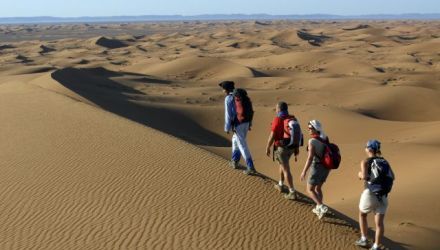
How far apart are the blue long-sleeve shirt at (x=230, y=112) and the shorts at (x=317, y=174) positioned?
1722 mm

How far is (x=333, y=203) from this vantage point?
444 inches

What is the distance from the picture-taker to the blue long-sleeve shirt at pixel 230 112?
833 centimetres

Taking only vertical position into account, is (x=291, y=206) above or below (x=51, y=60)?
above

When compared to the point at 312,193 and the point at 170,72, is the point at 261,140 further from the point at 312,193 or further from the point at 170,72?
the point at 170,72

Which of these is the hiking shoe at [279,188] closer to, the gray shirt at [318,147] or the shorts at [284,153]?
the shorts at [284,153]

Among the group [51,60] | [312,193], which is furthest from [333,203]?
[51,60]

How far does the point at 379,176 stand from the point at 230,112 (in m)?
2.82

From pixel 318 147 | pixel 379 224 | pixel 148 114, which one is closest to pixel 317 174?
pixel 318 147

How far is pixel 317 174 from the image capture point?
709 centimetres

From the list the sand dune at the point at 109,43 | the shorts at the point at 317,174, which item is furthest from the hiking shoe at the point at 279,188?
the sand dune at the point at 109,43

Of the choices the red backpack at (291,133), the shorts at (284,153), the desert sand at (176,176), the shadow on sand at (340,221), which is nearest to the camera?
the desert sand at (176,176)

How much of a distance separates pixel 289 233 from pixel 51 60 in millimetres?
44850

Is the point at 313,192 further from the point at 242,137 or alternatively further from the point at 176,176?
the point at 176,176

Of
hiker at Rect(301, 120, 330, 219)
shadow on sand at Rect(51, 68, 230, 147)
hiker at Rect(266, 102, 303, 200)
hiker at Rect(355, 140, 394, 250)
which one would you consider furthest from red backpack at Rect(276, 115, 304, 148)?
shadow on sand at Rect(51, 68, 230, 147)
